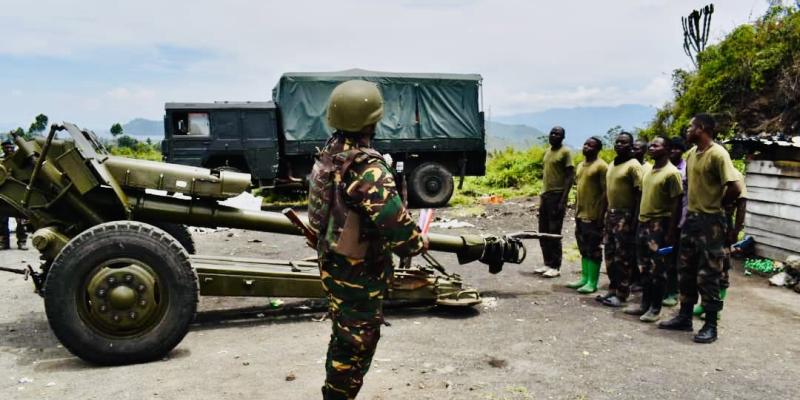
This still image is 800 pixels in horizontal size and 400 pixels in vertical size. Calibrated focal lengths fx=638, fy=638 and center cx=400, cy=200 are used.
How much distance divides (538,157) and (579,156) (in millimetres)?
1307

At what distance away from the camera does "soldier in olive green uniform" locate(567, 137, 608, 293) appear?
6.36m

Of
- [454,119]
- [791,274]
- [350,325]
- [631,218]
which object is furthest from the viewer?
[454,119]

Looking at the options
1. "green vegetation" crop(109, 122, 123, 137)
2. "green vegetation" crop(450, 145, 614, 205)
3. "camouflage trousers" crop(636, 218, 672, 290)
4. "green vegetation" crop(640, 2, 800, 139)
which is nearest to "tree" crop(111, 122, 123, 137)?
"green vegetation" crop(109, 122, 123, 137)

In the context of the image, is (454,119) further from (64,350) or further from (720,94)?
(64,350)

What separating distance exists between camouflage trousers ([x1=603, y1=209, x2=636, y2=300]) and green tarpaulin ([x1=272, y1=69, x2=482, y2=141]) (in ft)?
28.7

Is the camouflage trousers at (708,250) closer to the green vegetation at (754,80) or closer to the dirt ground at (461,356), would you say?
the dirt ground at (461,356)

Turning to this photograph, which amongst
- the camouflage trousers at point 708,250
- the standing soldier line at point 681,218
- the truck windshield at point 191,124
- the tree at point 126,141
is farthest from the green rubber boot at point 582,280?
the tree at point 126,141

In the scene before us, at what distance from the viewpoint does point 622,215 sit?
590 centimetres

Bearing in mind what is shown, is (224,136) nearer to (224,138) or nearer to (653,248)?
Answer: (224,138)

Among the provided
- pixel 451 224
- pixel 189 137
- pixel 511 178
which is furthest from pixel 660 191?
pixel 511 178

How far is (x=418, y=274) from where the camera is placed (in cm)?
553

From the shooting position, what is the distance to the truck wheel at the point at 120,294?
13.6 feet

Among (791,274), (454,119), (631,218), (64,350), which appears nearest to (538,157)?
(454,119)

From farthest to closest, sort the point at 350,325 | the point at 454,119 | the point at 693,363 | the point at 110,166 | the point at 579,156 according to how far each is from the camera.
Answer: the point at 579,156 < the point at 454,119 < the point at 110,166 < the point at 693,363 < the point at 350,325
